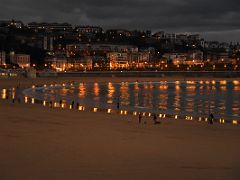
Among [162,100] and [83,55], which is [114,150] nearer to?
[162,100]

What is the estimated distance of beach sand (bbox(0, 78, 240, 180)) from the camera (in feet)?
28.2

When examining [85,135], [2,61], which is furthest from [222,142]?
[2,61]

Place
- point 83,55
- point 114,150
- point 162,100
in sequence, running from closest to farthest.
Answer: point 114,150 → point 162,100 → point 83,55

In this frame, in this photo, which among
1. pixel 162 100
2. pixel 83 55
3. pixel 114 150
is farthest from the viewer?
pixel 83 55

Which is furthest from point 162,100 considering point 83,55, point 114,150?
point 83,55

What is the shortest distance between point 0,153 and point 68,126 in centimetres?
517

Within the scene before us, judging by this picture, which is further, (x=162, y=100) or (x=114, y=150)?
(x=162, y=100)

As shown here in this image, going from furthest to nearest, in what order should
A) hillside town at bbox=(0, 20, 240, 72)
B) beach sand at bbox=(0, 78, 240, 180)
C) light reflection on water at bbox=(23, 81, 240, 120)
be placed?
hillside town at bbox=(0, 20, 240, 72) → light reflection on water at bbox=(23, 81, 240, 120) → beach sand at bbox=(0, 78, 240, 180)

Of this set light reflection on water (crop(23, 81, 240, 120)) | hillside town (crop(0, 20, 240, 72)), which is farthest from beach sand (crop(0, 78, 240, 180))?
hillside town (crop(0, 20, 240, 72))

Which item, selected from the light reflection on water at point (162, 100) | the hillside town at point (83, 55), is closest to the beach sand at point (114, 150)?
the light reflection on water at point (162, 100)

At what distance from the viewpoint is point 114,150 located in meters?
10.7

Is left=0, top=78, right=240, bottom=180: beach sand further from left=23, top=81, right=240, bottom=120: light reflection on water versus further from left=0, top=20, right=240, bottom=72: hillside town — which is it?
left=0, top=20, right=240, bottom=72: hillside town

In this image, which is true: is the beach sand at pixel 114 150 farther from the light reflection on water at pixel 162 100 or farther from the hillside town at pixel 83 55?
the hillside town at pixel 83 55

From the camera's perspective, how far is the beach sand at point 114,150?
8609mm
